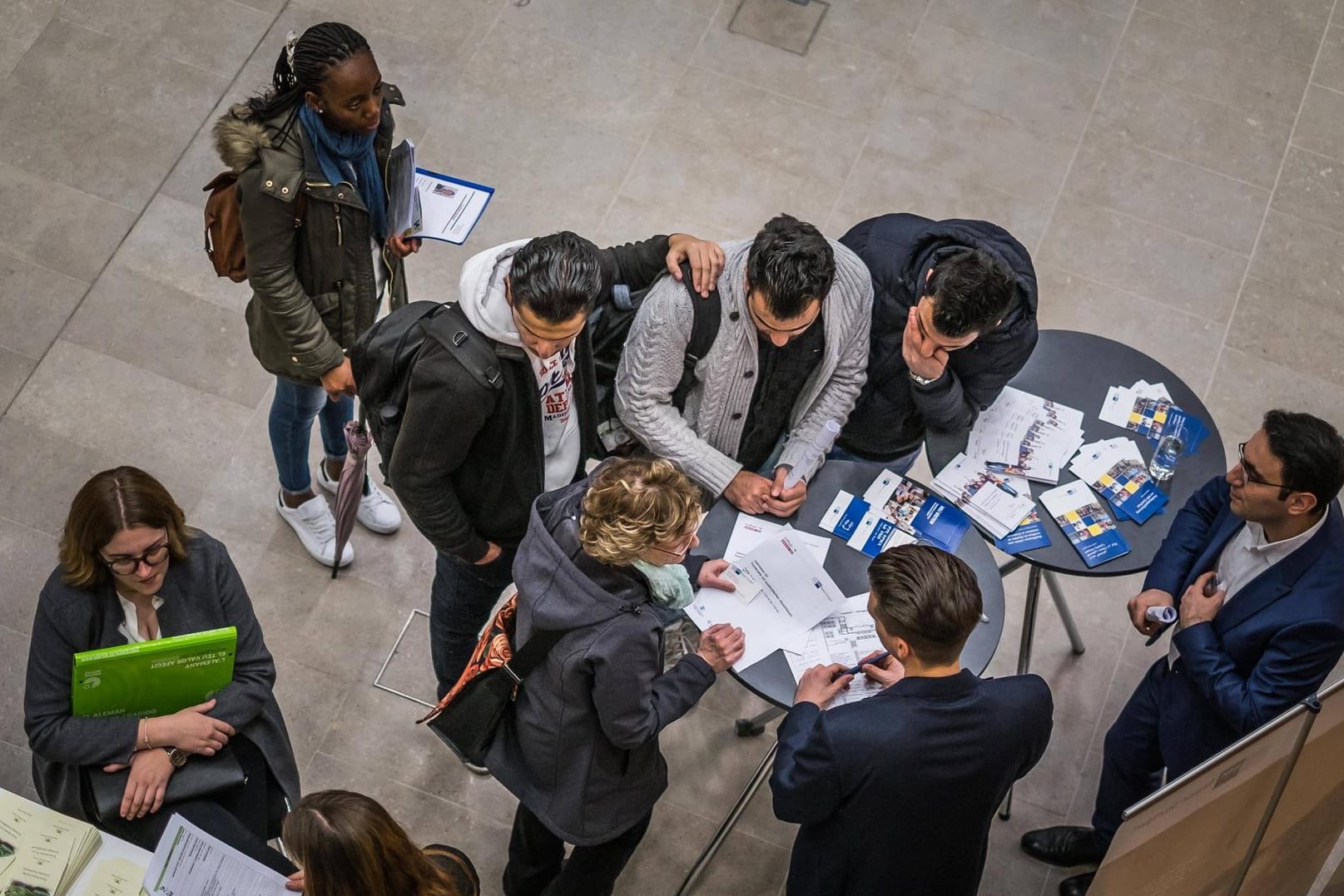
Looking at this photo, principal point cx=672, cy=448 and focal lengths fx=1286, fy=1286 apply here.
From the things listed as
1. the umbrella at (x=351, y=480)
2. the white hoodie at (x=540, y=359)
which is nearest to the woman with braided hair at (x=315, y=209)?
the umbrella at (x=351, y=480)

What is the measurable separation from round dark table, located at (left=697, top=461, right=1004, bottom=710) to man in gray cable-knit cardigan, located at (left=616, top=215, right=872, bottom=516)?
0.20ft

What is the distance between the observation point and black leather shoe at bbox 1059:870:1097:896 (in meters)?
4.02

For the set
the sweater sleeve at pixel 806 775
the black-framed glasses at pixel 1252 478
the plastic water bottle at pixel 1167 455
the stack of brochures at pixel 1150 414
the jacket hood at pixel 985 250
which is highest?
the jacket hood at pixel 985 250

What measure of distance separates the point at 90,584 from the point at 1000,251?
251 centimetres

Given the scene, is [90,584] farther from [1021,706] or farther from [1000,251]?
[1000,251]

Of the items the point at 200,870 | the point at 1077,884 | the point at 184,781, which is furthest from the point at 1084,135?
the point at 200,870

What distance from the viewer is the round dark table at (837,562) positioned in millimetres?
3299

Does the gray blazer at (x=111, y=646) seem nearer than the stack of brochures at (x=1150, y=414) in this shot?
Yes

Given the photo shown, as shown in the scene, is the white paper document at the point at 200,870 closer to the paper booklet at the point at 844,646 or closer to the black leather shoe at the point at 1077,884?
the paper booklet at the point at 844,646

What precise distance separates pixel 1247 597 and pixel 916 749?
116 centimetres

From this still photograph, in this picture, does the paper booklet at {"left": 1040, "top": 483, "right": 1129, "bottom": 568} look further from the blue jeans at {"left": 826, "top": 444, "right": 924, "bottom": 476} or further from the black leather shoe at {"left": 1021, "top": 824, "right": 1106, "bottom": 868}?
the black leather shoe at {"left": 1021, "top": 824, "right": 1106, "bottom": 868}

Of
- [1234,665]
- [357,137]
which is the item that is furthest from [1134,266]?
[357,137]

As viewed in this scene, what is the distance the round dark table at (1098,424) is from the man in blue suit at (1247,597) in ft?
0.35

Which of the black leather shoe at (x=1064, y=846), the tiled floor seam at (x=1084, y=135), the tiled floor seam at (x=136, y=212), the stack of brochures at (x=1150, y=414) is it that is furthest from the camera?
the tiled floor seam at (x=1084, y=135)
